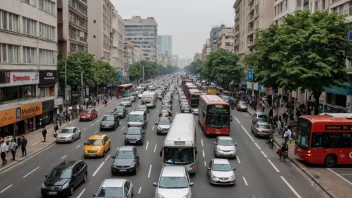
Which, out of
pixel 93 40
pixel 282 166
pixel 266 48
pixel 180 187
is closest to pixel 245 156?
pixel 282 166

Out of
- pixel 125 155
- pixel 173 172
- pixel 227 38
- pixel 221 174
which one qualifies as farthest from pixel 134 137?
pixel 227 38

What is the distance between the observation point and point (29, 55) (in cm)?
4469

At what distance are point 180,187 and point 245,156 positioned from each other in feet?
45.3

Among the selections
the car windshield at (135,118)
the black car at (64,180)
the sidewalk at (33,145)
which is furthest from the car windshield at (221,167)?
the car windshield at (135,118)

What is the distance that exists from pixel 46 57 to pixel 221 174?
3560 centimetres

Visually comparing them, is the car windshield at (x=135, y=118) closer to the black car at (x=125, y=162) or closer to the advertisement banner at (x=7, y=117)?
the advertisement banner at (x=7, y=117)

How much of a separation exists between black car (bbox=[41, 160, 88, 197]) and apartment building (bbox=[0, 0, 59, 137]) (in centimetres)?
1750

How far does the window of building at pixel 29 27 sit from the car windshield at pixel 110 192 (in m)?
31.2

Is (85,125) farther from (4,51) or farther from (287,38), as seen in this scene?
(287,38)

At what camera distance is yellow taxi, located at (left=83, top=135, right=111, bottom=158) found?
30031 mm

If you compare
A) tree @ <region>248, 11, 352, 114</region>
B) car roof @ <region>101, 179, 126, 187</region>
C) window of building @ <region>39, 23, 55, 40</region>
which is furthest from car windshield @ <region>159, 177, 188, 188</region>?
window of building @ <region>39, 23, 55, 40</region>

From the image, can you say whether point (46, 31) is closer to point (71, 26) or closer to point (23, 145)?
point (23, 145)

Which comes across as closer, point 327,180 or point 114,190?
point 114,190

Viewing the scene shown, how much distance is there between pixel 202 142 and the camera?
37.2m
